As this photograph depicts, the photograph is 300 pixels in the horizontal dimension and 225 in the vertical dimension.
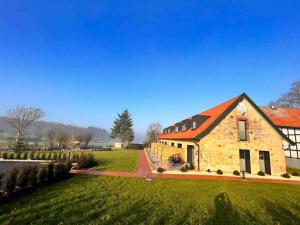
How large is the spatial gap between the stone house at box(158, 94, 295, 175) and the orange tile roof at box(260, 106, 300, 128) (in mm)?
6498

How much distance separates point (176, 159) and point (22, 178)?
15.6 m

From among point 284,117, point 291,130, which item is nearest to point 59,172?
point 291,130

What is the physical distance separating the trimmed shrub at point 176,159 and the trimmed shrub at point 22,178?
1495cm

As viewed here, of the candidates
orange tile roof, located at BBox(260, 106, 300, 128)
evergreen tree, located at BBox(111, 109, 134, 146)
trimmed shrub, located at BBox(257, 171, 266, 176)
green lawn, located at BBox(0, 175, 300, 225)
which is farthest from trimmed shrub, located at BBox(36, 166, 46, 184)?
evergreen tree, located at BBox(111, 109, 134, 146)

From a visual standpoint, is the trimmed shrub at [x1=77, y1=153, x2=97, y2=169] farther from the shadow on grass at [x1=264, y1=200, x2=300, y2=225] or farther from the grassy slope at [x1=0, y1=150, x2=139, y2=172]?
the shadow on grass at [x1=264, y1=200, x2=300, y2=225]

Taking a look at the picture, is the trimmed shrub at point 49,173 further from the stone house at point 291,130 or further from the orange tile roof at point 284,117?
the orange tile roof at point 284,117

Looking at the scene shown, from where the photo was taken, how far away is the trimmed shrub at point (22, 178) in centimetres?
969

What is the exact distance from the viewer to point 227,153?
18.2m

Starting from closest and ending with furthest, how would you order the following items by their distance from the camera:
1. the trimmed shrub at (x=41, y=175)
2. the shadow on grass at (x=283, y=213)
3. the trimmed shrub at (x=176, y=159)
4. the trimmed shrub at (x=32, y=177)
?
1. the shadow on grass at (x=283, y=213)
2. the trimmed shrub at (x=32, y=177)
3. the trimmed shrub at (x=41, y=175)
4. the trimmed shrub at (x=176, y=159)

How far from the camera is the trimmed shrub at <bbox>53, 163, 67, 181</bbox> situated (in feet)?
41.1

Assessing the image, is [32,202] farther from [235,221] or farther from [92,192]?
[235,221]

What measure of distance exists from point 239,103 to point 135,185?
1491 centimetres

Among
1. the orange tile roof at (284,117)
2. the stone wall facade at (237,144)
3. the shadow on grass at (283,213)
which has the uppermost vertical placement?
the orange tile roof at (284,117)

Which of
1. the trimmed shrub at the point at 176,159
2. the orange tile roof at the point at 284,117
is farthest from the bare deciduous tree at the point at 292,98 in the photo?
the trimmed shrub at the point at 176,159
